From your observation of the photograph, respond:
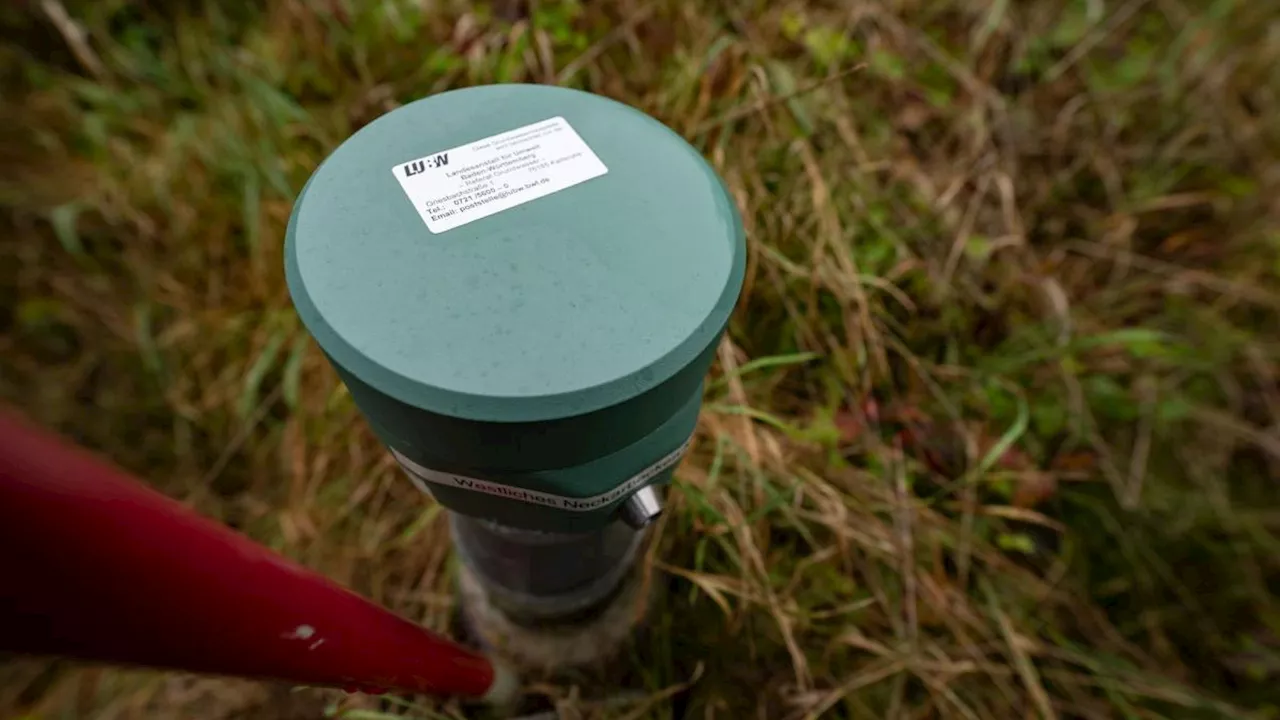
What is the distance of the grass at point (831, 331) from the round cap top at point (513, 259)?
2.16 feet

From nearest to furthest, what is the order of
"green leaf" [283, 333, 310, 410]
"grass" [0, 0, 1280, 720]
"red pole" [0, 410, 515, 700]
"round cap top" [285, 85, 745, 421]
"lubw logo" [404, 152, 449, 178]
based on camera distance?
"red pole" [0, 410, 515, 700] < "round cap top" [285, 85, 745, 421] < "lubw logo" [404, 152, 449, 178] < "grass" [0, 0, 1280, 720] < "green leaf" [283, 333, 310, 410]

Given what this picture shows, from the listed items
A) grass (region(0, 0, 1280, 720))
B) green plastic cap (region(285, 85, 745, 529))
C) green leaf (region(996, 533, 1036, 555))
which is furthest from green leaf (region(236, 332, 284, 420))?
green leaf (region(996, 533, 1036, 555))

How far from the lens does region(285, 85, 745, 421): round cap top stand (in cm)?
56

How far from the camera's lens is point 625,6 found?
1654mm

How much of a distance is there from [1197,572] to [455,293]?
1.79 m

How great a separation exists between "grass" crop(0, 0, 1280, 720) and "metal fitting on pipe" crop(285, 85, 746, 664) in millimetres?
621

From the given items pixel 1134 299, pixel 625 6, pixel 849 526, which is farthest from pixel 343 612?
pixel 1134 299

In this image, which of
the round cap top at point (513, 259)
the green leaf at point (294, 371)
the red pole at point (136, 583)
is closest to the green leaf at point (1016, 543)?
the round cap top at point (513, 259)

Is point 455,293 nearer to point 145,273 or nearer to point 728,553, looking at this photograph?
point 728,553

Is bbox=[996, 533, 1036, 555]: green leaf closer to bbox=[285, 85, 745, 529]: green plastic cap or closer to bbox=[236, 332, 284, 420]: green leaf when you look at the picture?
bbox=[285, 85, 745, 529]: green plastic cap

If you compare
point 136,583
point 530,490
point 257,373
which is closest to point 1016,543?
point 530,490

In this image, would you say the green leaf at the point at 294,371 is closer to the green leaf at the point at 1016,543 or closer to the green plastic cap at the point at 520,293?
the green plastic cap at the point at 520,293

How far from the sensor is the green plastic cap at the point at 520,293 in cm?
56

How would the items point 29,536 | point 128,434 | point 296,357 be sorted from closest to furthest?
point 29,536 → point 296,357 → point 128,434
